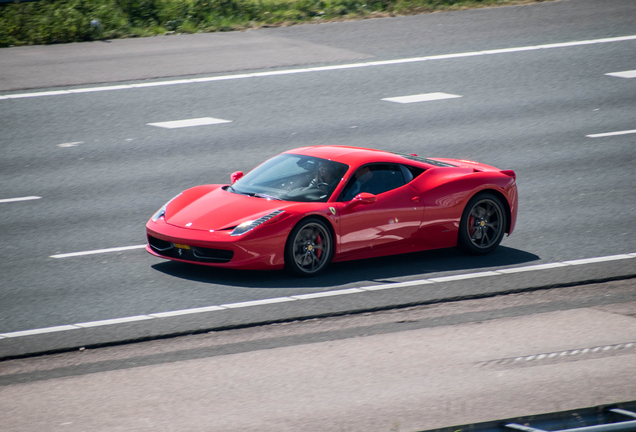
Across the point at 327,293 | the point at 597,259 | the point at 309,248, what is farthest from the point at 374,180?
the point at 597,259

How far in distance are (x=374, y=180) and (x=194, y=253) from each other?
2136 millimetres

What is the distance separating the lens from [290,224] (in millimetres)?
9398

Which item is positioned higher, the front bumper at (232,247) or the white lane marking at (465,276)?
the front bumper at (232,247)

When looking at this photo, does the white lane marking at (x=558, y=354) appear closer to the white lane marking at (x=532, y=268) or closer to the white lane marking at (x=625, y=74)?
the white lane marking at (x=532, y=268)

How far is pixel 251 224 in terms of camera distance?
9398 mm

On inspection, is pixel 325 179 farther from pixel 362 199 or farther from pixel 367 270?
pixel 367 270

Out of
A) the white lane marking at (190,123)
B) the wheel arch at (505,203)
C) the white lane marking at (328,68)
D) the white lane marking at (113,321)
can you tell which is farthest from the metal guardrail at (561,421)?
the white lane marking at (328,68)

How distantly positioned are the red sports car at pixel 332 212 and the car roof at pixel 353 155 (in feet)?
0.04

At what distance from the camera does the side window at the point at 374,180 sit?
9.99 meters

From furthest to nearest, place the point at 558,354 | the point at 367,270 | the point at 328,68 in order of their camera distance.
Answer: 1. the point at 328,68
2. the point at 367,270
3. the point at 558,354

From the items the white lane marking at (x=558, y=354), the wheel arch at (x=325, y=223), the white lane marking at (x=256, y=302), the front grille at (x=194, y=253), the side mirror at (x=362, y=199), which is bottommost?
the white lane marking at (x=256, y=302)

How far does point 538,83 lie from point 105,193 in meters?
10.2

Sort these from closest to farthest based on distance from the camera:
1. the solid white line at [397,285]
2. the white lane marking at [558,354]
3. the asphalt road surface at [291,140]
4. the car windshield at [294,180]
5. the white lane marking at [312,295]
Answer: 1. the white lane marking at [558,354]
2. the white lane marking at [312,295]
3. the asphalt road surface at [291,140]
4. the solid white line at [397,285]
5. the car windshield at [294,180]

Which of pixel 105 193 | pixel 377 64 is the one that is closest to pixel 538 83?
pixel 377 64
